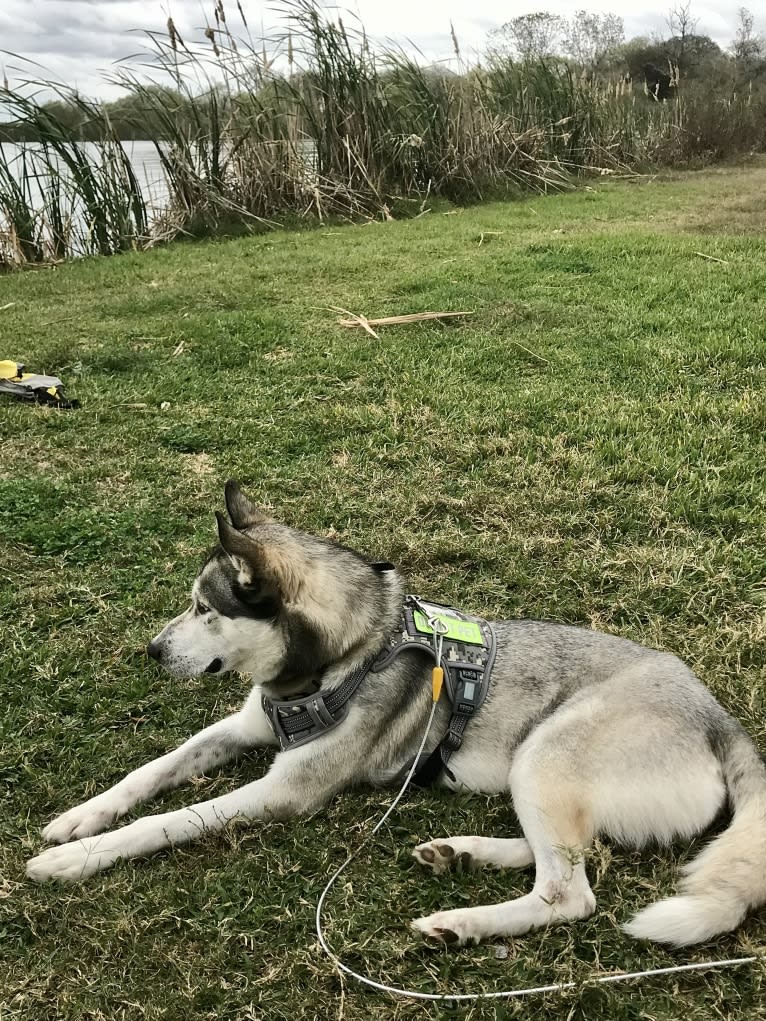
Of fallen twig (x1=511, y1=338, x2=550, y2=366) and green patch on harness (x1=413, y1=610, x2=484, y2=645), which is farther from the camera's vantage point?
fallen twig (x1=511, y1=338, x2=550, y2=366)

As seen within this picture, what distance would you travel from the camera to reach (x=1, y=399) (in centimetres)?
583

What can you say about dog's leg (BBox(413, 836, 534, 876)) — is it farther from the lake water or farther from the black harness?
the lake water

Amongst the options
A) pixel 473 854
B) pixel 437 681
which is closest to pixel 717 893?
pixel 473 854

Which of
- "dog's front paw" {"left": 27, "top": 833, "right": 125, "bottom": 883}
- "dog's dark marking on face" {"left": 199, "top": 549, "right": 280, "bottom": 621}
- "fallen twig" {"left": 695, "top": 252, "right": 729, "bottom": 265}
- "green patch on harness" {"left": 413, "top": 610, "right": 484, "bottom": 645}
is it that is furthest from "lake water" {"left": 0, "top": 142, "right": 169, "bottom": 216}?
"dog's front paw" {"left": 27, "top": 833, "right": 125, "bottom": 883}

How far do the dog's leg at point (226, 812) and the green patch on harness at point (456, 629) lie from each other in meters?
0.49

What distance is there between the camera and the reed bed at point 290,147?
1045 cm

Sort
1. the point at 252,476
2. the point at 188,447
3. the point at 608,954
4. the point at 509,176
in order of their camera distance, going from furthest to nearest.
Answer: the point at 509,176, the point at 188,447, the point at 252,476, the point at 608,954

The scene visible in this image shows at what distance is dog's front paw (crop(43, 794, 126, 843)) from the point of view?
248 cm

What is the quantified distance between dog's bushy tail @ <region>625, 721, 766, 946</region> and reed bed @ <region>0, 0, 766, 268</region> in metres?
10.7

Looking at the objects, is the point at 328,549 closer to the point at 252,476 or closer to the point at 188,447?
the point at 252,476

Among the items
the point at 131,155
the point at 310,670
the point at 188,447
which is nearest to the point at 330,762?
→ the point at 310,670

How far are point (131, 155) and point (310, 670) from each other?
34.0 ft

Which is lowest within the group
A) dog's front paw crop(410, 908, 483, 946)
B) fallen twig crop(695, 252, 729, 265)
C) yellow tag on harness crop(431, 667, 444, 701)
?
dog's front paw crop(410, 908, 483, 946)

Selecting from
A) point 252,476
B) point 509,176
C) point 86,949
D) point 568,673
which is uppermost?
point 509,176
